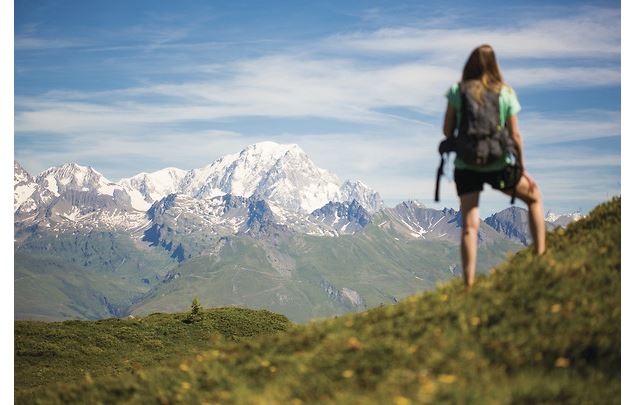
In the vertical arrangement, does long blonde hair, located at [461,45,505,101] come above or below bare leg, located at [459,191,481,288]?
above

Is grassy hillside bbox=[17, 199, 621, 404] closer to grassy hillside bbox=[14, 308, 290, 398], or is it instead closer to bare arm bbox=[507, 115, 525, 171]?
bare arm bbox=[507, 115, 525, 171]

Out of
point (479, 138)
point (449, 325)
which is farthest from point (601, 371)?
point (479, 138)

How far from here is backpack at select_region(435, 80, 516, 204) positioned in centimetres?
946

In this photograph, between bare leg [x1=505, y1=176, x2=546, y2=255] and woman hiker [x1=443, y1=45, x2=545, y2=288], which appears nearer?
woman hiker [x1=443, y1=45, x2=545, y2=288]

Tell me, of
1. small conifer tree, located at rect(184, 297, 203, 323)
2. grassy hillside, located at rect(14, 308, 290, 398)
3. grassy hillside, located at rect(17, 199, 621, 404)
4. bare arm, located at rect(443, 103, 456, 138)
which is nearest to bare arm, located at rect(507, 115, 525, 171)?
bare arm, located at rect(443, 103, 456, 138)

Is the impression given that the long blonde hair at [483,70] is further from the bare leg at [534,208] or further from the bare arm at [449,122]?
the bare leg at [534,208]

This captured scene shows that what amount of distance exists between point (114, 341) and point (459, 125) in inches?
1534

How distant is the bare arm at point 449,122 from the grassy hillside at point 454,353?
109 inches

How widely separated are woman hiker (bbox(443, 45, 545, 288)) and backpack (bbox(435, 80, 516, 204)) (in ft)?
0.15

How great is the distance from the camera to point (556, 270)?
9703mm

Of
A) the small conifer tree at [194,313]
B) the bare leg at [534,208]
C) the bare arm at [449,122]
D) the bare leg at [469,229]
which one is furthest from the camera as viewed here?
the small conifer tree at [194,313]

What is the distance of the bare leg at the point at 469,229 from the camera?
996cm

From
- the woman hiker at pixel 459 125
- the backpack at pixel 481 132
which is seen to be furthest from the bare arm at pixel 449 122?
the backpack at pixel 481 132
